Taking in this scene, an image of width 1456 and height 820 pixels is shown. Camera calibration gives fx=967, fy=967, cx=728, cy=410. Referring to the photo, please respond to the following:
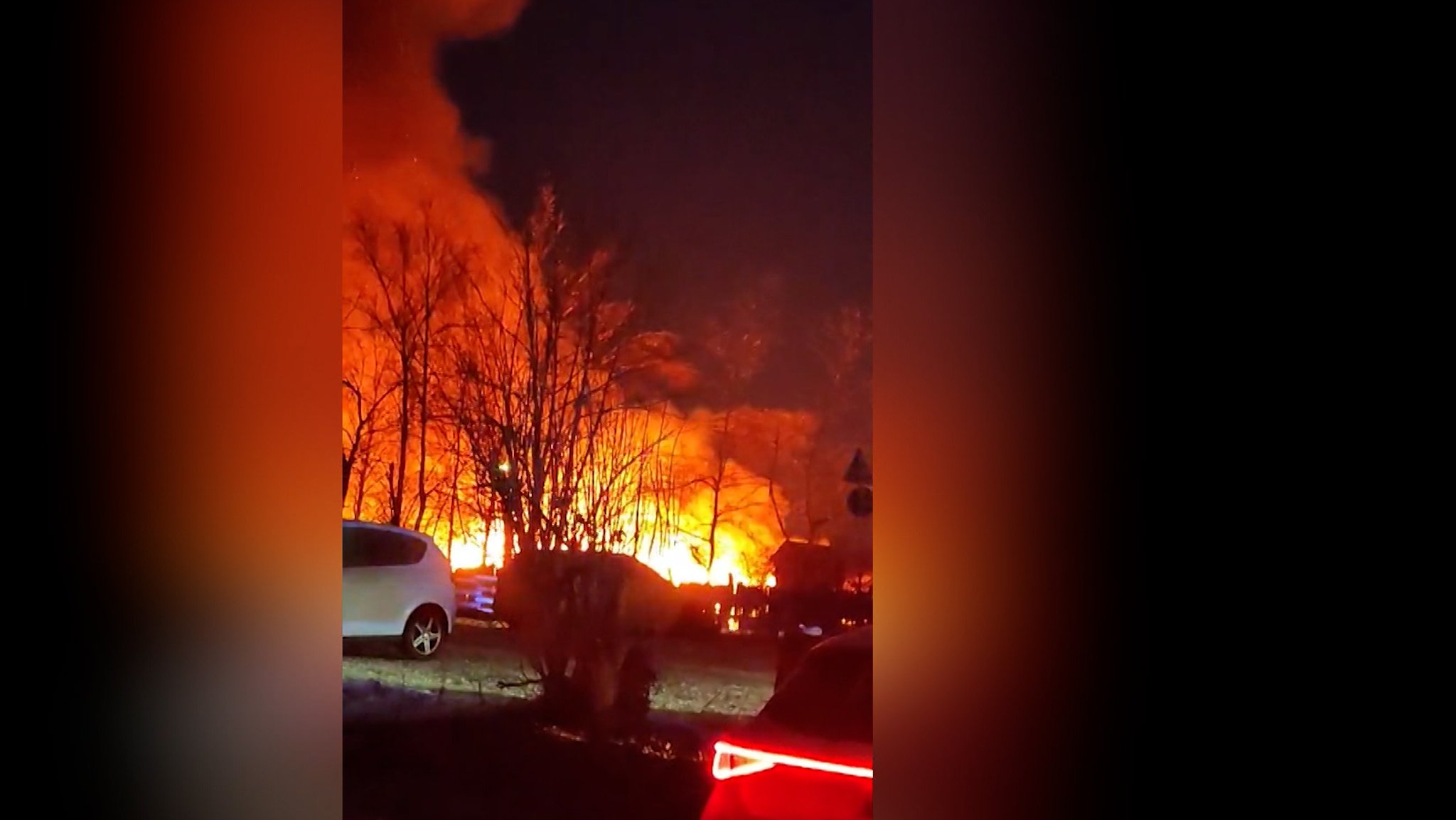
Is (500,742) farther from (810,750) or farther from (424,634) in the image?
(810,750)

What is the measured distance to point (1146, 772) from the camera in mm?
1809

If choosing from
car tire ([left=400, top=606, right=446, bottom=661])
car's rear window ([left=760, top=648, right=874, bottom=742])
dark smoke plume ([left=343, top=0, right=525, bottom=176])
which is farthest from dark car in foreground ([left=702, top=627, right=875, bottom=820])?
dark smoke plume ([left=343, top=0, right=525, bottom=176])

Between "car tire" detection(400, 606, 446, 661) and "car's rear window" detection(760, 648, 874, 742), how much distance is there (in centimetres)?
80

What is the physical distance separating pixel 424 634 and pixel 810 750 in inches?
37.4

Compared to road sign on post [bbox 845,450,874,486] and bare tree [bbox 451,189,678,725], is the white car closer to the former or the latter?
bare tree [bbox 451,189,678,725]

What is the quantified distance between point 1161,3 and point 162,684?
2.55m

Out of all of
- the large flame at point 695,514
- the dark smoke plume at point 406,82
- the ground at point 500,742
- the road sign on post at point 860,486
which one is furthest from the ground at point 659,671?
the dark smoke plume at point 406,82

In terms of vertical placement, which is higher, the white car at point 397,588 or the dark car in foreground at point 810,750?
the white car at point 397,588

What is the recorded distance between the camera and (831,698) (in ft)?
6.75

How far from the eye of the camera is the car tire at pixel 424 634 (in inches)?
89.9

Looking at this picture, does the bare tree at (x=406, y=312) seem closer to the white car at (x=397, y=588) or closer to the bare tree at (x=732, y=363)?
the white car at (x=397, y=588)

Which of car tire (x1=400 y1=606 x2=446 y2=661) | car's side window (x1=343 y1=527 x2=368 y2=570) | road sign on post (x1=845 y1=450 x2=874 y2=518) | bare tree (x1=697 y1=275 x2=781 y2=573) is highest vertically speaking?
bare tree (x1=697 y1=275 x2=781 y2=573)

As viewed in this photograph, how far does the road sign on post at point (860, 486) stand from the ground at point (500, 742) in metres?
0.37

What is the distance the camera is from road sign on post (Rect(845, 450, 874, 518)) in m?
2.05
